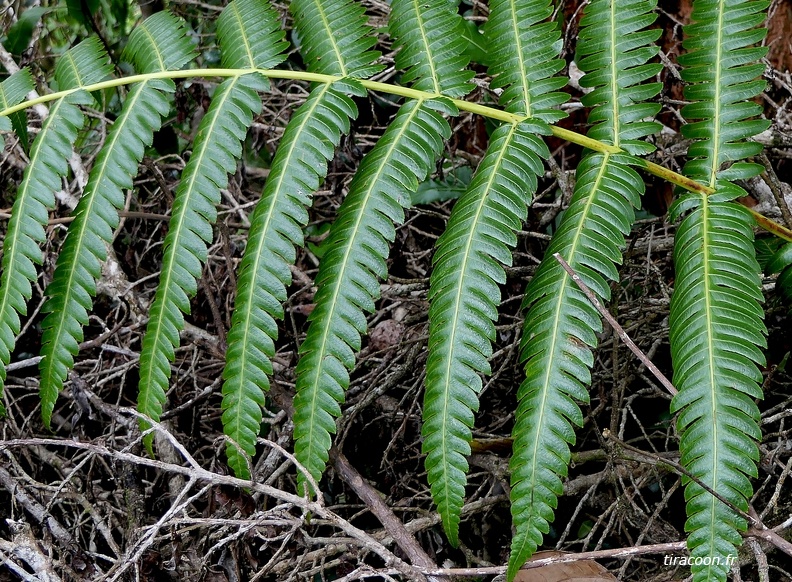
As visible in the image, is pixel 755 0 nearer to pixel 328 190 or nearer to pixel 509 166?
pixel 509 166

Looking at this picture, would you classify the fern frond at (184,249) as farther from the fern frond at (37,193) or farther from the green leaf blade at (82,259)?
the fern frond at (37,193)

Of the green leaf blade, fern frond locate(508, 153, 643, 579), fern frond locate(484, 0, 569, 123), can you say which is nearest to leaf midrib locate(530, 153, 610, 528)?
fern frond locate(508, 153, 643, 579)

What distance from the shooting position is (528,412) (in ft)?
5.07

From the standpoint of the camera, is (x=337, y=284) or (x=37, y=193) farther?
(x=37, y=193)

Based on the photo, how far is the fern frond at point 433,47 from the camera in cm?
188

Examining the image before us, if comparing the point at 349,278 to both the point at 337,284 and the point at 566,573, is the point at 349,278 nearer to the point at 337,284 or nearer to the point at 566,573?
the point at 337,284

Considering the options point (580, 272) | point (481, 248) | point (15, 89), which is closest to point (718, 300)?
point (580, 272)

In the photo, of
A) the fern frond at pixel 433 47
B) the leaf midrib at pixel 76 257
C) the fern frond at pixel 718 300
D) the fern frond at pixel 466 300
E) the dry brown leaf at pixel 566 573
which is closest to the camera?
the fern frond at pixel 718 300

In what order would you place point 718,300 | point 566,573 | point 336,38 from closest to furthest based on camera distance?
1. point 718,300
2. point 566,573
3. point 336,38

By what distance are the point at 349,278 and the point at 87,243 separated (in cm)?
68

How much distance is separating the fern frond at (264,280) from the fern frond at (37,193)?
0.55 meters

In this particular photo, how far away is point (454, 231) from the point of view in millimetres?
1698

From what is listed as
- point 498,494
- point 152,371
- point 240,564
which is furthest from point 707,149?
point 240,564

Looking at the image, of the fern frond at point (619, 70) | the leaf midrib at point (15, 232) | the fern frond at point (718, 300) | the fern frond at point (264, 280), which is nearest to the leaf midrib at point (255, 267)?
the fern frond at point (264, 280)
